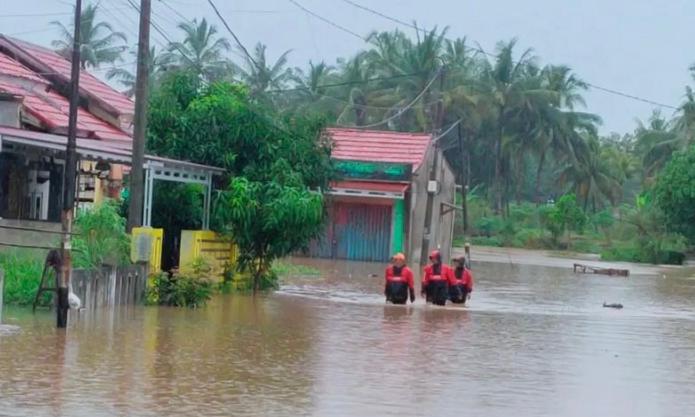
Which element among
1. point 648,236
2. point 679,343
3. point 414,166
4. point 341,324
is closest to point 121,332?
point 341,324

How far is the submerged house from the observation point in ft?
146

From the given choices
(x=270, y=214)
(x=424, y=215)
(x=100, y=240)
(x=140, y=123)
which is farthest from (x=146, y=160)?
(x=424, y=215)

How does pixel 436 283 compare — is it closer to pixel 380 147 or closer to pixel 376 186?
pixel 376 186

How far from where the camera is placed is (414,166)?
44.7 meters

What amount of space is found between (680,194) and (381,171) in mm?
22971

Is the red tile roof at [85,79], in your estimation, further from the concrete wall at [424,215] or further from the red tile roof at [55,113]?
the concrete wall at [424,215]

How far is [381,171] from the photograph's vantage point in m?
44.9

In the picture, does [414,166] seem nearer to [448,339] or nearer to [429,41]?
[448,339]

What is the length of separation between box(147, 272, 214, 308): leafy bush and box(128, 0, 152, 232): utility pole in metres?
1.26

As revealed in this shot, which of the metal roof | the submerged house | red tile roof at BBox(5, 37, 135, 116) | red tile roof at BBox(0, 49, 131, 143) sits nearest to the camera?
the metal roof

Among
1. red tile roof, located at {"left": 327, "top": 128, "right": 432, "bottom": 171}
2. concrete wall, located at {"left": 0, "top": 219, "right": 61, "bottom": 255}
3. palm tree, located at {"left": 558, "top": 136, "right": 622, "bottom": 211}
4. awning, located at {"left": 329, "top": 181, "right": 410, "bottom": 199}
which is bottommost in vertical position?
concrete wall, located at {"left": 0, "top": 219, "right": 61, "bottom": 255}

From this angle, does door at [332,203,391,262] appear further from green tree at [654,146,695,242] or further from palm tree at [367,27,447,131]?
palm tree at [367,27,447,131]

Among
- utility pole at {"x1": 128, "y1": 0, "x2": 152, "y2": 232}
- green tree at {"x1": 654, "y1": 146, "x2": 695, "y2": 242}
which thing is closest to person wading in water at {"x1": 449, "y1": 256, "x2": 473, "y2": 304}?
utility pole at {"x1": 128, "y1": 0, "x2": 152, "y2": 232}

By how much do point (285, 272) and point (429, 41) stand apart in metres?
48.2
